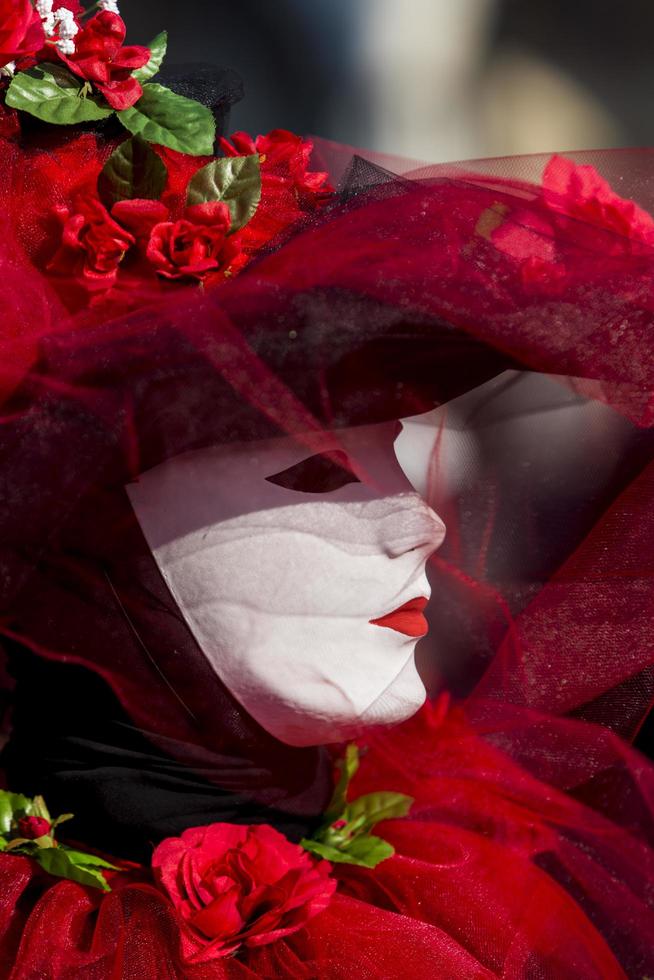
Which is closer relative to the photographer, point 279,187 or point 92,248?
point 92,248

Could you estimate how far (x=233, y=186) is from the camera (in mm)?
773

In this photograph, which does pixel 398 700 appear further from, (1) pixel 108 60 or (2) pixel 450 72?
(2) pixel 450 72

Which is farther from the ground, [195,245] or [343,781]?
[195,245]

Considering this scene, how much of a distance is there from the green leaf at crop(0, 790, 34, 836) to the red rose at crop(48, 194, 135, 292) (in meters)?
0.39

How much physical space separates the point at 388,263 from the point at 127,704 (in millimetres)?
382

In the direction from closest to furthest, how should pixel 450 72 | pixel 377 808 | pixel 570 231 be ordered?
1. pixel 570 231
2. pixel 377 808
3. pixel 450 72

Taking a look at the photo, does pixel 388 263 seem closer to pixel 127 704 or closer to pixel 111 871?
pixel 127 704

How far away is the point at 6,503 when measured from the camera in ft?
2.32

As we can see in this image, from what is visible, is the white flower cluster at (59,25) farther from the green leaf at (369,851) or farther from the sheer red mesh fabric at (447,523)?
the green leaf at (369,851)

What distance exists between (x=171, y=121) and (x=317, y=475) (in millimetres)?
311

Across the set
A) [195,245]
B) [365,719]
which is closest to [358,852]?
[365,719]

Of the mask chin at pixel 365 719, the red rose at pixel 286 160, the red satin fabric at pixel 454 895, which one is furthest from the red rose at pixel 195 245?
the red satin fabric at pixel 454 895

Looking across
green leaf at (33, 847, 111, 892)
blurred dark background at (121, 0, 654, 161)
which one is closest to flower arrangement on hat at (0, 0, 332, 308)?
green leaf at (33, 847, 111, 892)

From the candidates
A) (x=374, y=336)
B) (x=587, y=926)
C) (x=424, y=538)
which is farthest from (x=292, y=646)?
(x=587, y=926)
